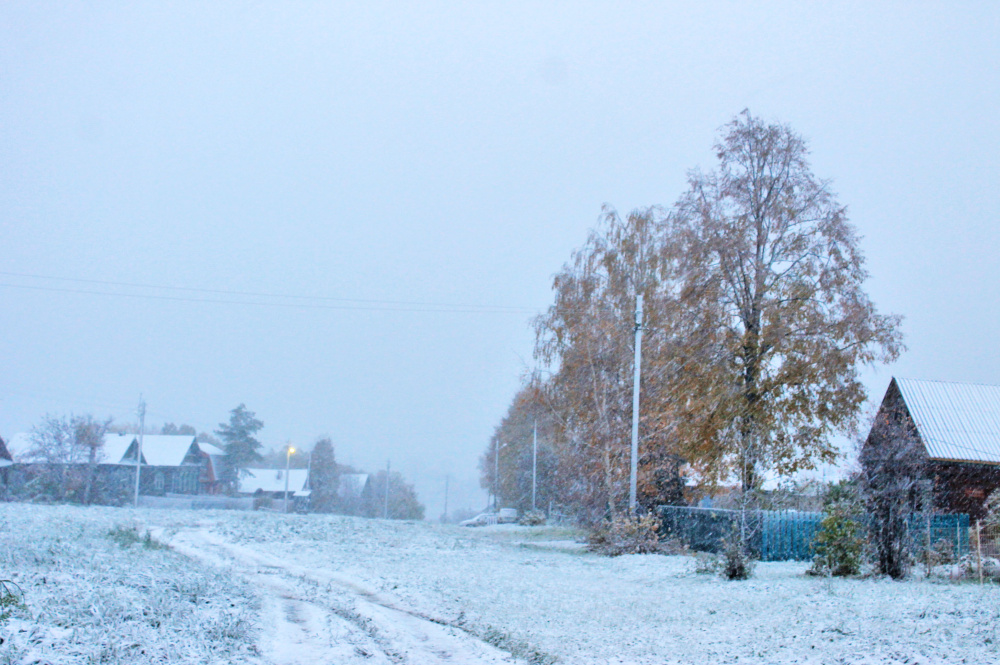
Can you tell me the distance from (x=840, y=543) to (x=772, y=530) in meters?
6.75

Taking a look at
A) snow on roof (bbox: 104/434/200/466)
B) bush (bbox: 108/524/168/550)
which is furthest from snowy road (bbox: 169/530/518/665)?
snow on roof (bbox: 104/434/200/466)

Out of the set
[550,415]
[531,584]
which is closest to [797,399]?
[550,415]

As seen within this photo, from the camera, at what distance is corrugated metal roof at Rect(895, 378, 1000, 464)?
2589 centimetres

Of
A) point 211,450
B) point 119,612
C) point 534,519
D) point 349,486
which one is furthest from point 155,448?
point 119,612

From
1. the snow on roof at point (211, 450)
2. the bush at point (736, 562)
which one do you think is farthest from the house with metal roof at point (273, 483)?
the bush at point (736, 562)

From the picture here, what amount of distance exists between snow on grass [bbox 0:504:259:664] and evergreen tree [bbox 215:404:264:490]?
67463mm

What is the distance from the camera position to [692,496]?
2755cm

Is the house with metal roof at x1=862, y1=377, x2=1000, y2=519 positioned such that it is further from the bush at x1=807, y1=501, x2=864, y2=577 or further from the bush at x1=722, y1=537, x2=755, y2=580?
the bush at x1=722, y1=537, x2=755, y2=580

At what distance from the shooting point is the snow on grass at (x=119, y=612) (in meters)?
6.47

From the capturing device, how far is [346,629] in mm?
9297

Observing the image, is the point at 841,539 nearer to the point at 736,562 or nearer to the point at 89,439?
the point at 736,562

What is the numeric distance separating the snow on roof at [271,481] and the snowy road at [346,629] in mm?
71080

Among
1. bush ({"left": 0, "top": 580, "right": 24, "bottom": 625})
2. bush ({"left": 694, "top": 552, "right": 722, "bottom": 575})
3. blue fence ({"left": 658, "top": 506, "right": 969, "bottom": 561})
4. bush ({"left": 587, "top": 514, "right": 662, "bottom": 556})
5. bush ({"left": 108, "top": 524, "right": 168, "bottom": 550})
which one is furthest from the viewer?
bush ({"left": 587, "top": 514, "right": 662, "bottom": 556})

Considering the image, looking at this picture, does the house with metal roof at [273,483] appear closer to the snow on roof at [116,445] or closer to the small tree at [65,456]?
the snow on roof at [116,445]
